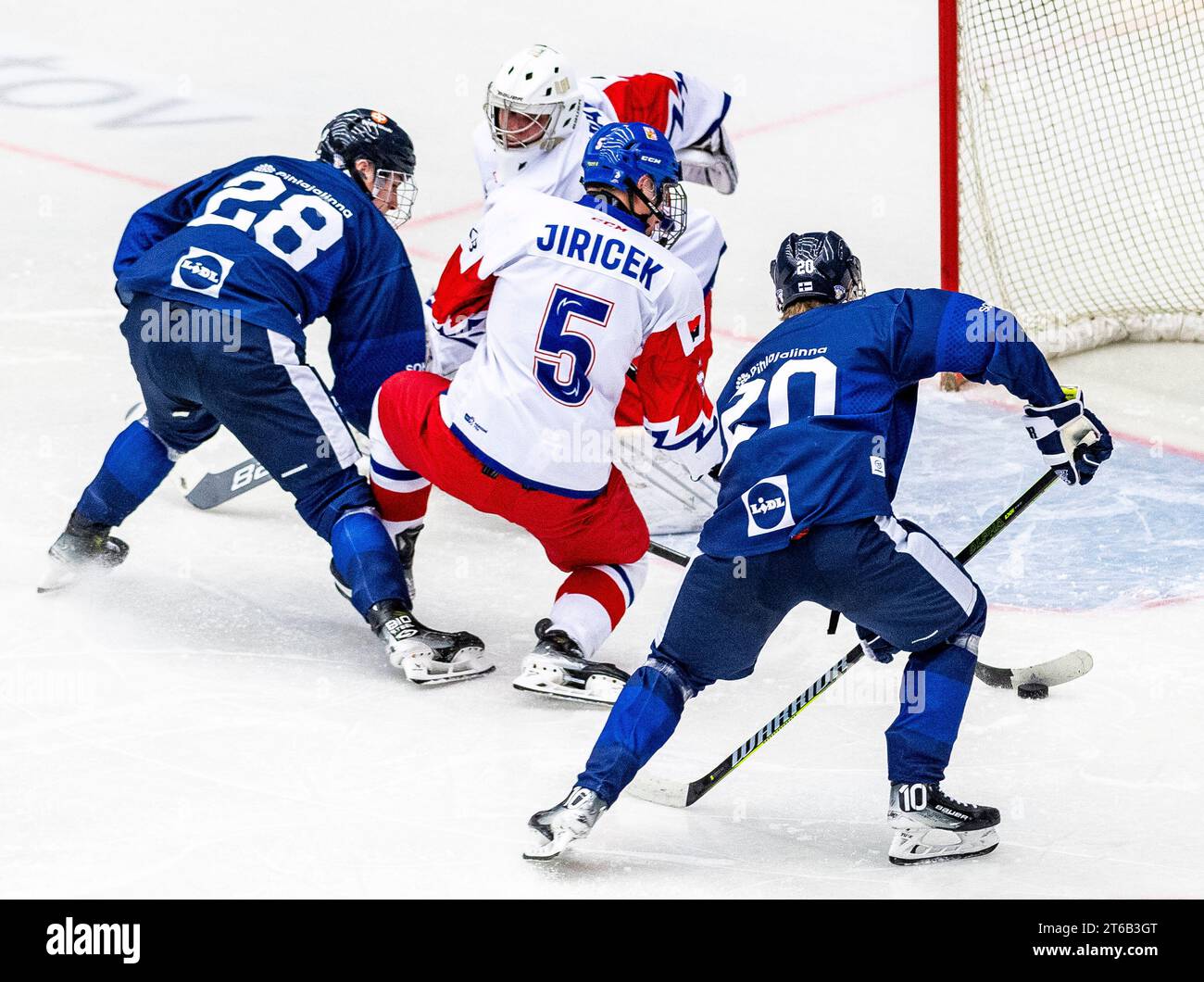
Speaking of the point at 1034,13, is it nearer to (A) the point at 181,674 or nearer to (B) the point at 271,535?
(B) the point at 271,535

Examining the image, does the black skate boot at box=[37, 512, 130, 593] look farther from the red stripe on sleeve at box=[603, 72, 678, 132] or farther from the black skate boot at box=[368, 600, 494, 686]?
the red stripe on sleeve at box=[603, 72, 678, 132]

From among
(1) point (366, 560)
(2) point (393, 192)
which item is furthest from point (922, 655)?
(2) point (393, 192)

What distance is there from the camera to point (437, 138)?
23.9 feet

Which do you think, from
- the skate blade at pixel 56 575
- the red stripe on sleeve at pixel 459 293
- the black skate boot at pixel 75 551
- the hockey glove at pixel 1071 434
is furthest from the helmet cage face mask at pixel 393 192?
the hockey glove at pixel 1071 434

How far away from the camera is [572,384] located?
3.62 meters

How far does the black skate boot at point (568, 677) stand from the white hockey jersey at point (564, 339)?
34 cm

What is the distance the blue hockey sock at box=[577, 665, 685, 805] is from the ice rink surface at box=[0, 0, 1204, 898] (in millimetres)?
162

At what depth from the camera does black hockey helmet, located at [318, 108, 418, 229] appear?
13.3 ft

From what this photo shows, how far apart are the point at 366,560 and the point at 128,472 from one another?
2.11 feet

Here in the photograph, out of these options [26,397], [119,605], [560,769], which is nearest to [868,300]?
[560,769]

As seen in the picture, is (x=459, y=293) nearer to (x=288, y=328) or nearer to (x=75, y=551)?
(x=288, y=328)

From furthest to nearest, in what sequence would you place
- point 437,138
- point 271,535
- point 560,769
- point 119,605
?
point 437,138 → point 271,535 → point 119,605 → point 560,769

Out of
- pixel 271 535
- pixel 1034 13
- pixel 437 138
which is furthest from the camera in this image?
pixel 437 138

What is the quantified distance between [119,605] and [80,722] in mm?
578
